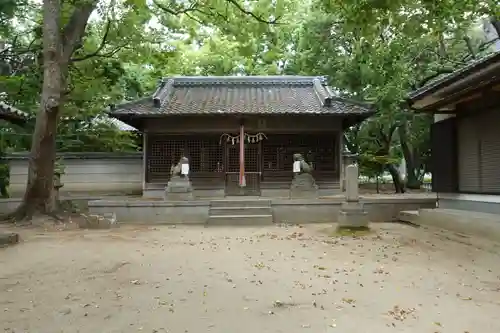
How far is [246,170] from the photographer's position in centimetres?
1877

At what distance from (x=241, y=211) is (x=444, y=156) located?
6197mm

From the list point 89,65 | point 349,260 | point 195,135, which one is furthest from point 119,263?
point 195,135

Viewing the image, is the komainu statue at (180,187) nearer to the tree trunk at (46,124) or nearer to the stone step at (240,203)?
the stone step at (240,203)

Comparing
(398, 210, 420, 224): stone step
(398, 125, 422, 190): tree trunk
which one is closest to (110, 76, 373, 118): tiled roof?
(398, 210, 420, 224): stone step

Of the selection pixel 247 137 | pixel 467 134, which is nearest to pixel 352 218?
pixel 467 134

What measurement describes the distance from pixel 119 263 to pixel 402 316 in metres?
4.70

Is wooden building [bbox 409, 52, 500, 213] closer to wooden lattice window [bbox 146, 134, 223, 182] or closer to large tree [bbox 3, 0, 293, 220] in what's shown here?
large tree [bbox 3, 0, 293, 220]

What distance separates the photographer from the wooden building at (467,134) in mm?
10068

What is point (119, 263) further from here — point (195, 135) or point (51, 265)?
point (195, 135)

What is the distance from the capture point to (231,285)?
6.06m

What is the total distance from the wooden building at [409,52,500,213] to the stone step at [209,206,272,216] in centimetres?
507

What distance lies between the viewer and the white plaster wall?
63.2 feet

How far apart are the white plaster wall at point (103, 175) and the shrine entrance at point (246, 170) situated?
3.99 meters

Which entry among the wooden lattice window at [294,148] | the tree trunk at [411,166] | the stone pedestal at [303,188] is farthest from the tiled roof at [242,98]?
the tree trunk at [411,166]
